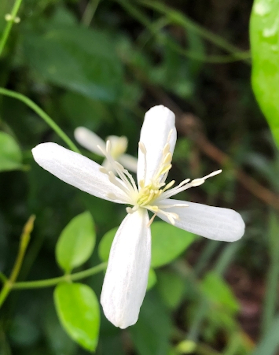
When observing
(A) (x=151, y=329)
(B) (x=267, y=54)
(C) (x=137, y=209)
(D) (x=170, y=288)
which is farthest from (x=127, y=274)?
(D) (x=170, y=288)

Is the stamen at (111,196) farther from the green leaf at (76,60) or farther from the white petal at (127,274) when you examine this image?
the green leaf at (76,60)

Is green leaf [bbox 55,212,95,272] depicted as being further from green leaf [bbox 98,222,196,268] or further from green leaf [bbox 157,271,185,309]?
green leaf [bbox 157,271,185,309]

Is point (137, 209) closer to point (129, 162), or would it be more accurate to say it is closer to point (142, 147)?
point (142, 147)

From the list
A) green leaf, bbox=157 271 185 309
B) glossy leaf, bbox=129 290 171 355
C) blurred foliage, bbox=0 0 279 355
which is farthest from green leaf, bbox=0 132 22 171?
green leaf, bbox=157 271 185 309

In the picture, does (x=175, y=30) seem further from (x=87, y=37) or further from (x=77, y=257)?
(x=77, y=257)

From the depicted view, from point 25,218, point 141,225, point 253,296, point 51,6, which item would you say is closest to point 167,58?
point 51,6

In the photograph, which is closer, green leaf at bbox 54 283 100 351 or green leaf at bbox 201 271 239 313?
green leaf at bbox 54 283 100 351
